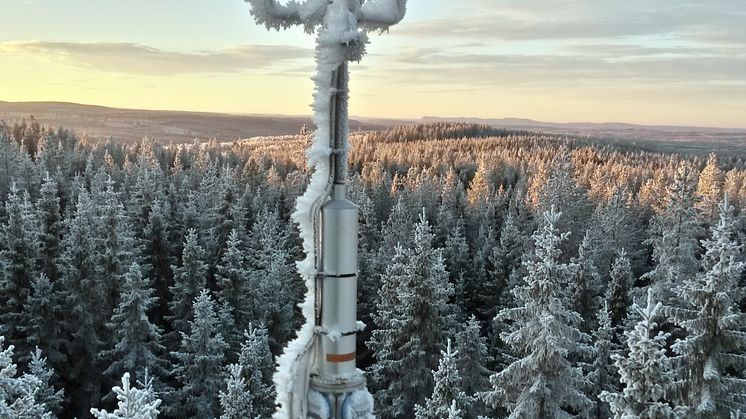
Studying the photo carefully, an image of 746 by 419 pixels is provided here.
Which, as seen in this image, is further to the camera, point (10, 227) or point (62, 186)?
point (62, 186)

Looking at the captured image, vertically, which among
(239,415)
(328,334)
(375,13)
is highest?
(375,13)

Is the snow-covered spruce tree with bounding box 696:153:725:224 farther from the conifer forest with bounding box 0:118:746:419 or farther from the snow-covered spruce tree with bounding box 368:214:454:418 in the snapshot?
the snow-covered spruce tree with bounding box 368:214:454:418

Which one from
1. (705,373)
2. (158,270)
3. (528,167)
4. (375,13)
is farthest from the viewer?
(528,167)

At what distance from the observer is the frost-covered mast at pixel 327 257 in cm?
618

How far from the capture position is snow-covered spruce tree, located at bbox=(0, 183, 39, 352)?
29062mm

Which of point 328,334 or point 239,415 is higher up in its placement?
point 328,334

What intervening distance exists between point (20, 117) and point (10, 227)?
98656 millimetres

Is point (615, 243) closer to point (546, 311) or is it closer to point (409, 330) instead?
point (409, 330)

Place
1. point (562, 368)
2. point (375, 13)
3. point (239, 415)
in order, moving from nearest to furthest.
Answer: point (375, 13) → point (562, 368) → point (239, 415)

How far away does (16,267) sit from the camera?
1155 inches

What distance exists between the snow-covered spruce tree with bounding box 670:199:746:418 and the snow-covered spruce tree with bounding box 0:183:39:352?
27268mm

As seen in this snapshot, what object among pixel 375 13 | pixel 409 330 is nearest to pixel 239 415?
pixel 409 330

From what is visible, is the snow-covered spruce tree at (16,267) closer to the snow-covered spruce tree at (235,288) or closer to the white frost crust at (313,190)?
the snow-covered spruce tree at (235,288)

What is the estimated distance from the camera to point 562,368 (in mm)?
15297
